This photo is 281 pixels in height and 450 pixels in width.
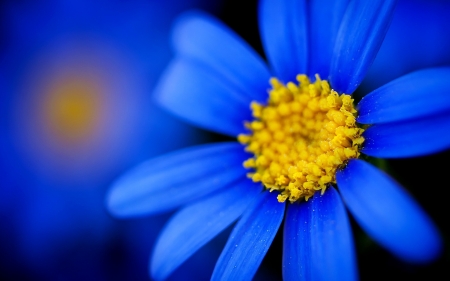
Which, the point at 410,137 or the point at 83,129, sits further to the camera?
the point at 83,129

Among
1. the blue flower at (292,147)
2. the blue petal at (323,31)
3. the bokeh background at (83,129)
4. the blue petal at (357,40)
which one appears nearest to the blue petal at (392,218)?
the blue flower at (292,147)

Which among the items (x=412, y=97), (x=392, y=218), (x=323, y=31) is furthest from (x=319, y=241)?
(x=323, y=31)

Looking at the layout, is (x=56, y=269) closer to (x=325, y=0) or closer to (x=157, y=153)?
(x=157, y=153)

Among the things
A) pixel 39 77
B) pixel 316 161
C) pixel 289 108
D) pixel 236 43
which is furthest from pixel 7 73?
pixel 316 161

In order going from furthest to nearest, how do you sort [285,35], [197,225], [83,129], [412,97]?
[83,129]
[285,35]
[197,225]
[412,97]

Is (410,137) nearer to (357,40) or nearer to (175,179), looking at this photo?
(357,40)

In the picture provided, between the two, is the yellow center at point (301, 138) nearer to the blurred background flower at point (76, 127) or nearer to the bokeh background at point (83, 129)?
the bokeh background at point (83, 129)

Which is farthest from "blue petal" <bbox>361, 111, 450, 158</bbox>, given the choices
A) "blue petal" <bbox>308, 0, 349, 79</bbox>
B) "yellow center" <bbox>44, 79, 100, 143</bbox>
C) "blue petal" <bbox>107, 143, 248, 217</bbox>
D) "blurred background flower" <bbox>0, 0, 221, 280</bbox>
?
"yellow center" <bbox>44, 79, 100, 143</bbox>
